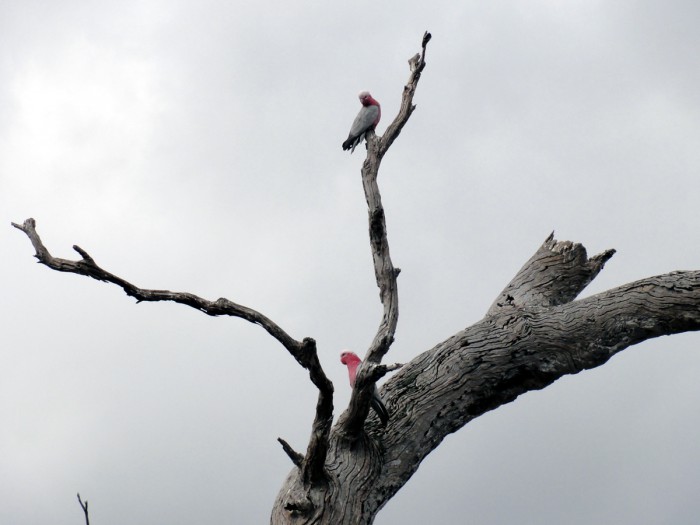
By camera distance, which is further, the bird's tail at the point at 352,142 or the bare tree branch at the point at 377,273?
the bird's tail at the point at 352,142

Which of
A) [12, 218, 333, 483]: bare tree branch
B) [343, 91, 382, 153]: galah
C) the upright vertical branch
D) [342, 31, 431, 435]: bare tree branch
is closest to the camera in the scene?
[12, 218, 333, 483]: bare tree branch

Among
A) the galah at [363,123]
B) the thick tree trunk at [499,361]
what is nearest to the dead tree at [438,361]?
the thick tree trunk at [499,361]

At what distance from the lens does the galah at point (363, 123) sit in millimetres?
9359

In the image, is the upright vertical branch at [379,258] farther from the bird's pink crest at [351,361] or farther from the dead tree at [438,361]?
the bird's pink crest at [351,361]

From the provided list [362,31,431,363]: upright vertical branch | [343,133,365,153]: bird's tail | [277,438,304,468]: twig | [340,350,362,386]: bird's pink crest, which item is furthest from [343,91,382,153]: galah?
[277,438,304,468]: twig

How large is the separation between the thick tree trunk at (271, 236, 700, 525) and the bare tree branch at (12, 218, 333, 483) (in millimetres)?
500

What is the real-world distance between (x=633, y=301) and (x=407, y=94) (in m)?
2.48

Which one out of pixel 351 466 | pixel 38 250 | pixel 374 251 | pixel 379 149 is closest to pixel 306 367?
pixel 351 466

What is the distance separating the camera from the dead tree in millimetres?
5098

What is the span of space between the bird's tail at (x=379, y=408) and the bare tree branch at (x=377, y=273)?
7.5 inches

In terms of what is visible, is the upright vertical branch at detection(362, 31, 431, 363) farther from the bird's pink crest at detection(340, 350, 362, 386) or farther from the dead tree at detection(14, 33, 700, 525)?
the bird's pink crest at detection(340, 350, 362, 386)

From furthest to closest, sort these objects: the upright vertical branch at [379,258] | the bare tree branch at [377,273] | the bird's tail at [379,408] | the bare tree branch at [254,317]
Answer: the upright vertical branch at [379,258] < the bird's tail at [379,408] < the bare tree branch at [377,273] < the bare tree branch at [254,317]

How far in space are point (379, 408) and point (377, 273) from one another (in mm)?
980

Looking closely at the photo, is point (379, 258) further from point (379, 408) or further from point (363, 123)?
point (363, 123)
